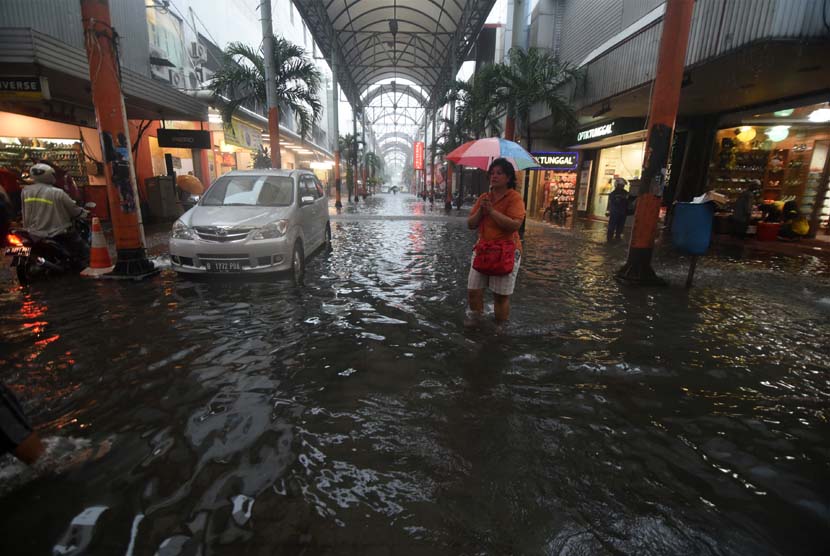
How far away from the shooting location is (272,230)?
6.20 metres

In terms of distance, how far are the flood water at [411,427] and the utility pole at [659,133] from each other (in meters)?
1.55

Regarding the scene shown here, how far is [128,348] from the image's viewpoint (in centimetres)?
395

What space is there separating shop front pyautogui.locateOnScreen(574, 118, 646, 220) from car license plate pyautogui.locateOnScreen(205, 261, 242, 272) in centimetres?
1296

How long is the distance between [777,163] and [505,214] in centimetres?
1497

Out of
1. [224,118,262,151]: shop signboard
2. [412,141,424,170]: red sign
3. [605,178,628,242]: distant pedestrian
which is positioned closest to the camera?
[605,178,628,242]: distant pedestrian

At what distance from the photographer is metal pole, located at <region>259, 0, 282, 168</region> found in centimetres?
1339

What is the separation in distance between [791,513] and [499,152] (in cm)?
435

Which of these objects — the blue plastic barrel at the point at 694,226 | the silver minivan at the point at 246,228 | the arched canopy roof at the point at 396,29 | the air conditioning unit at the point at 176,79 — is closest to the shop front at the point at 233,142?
the air conditioning unit at the point at 176,79

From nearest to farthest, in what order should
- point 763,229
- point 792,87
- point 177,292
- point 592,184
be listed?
point 177,292
point 792,87
point 763,229
point 592,184

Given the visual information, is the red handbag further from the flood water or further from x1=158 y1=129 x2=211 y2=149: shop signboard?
x1=158 y1=129 x2=211 y2=149: shop signboard

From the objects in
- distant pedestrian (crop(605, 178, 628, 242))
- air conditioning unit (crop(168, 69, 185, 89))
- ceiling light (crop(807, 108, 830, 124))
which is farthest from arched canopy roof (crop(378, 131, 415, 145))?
ceiling light (crop(807, 108, 830, 124))

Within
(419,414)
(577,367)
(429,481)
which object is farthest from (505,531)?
(577,367)

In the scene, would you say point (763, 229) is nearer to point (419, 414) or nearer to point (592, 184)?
point (592, 184)

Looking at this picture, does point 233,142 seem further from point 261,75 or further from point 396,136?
point 396,136
